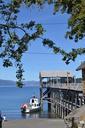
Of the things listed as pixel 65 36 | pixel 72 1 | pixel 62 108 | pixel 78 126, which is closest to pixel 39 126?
pixel 78 126

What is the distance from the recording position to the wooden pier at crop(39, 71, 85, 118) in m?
73.6

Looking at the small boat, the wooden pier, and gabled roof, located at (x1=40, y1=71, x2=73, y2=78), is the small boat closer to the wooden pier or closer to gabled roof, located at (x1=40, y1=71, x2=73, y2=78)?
the wooden pier

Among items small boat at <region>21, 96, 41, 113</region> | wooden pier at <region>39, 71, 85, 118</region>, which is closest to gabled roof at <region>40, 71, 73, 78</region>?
wooden pier at <region>39, 71, 85, 118</region>

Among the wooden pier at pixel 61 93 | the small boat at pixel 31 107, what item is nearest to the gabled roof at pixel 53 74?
the wooden pier at pixel 61 93

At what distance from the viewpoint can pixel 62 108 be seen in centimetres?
8831

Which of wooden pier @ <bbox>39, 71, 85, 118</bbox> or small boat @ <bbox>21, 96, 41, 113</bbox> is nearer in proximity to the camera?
wooden pier @ <bbox>39, 71, 85, 118</bbox>

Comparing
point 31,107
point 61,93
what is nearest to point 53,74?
point 31,107

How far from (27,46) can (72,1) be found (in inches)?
148

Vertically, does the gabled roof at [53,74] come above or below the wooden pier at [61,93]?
above

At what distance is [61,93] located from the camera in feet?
310

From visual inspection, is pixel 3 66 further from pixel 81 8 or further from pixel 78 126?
pixel 78 126

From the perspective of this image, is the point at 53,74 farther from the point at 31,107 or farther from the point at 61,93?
the point at 61,93

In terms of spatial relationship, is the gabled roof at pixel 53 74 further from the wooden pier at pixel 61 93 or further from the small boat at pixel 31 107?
the small boat at pixel 31 107

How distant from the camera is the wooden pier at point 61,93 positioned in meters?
73.6
